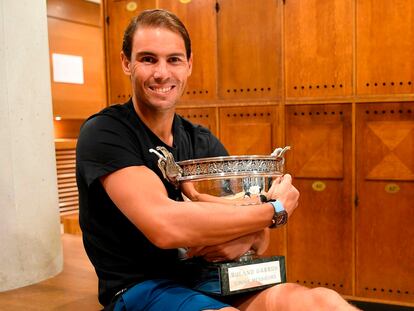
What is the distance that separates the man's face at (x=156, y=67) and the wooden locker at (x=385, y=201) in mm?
2170

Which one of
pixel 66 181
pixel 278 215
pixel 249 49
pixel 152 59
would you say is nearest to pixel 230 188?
pixel 278 215

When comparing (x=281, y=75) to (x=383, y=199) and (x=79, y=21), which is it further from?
(x=79, y=21)

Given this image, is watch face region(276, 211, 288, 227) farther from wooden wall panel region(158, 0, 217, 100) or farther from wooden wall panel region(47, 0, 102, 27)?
wooden wall panel region(47, 0, 102, 27)

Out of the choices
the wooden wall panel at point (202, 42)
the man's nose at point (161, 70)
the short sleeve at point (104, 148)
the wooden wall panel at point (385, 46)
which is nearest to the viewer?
the short sleeve at point (104, 148)

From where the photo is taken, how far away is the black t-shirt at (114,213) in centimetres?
158

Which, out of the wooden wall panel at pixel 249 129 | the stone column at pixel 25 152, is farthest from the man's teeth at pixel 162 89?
the wooden wall panel at pixel 249 129

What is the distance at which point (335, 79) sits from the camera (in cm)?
355

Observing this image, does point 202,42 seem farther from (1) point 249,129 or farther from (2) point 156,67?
(2) point 156,67

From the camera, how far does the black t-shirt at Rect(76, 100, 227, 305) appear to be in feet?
5.18

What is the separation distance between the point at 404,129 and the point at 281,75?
97 cm

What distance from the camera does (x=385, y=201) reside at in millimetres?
3453

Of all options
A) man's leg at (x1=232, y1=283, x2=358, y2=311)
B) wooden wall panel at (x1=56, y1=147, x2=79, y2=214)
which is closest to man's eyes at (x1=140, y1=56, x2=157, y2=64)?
man's leg at (x1=232, y1=283, x2=358, y2=311)

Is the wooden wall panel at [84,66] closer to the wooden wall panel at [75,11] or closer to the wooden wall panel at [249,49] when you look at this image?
the wooden wall panel at [75,11]

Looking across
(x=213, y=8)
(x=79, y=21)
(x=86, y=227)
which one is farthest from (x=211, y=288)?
(x=79, y=21)
